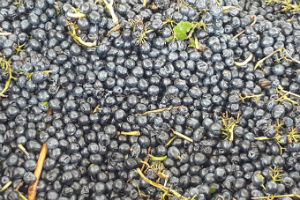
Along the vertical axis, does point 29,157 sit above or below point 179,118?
below

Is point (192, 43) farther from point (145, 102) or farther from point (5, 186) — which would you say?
point (5, 186)

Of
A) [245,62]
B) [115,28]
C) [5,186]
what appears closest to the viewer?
[5,186]

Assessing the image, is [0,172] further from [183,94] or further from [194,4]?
[194,4]

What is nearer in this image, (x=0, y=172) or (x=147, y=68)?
(x=0, y=172)

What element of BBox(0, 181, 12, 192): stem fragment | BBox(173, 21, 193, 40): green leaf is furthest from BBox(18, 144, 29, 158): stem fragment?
BBox(173, 21, 193, 40): green leaf

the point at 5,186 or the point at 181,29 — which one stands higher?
the point at 181,29

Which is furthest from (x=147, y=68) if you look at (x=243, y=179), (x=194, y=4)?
(x=243, y=179)

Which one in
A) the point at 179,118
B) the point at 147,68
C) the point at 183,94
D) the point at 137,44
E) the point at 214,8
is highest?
the point at 214,8

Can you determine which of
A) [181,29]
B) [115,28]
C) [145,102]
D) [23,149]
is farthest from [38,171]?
[181,29]

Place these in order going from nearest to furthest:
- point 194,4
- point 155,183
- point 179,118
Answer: point 155,183 → point 179,118 → point 194,4
